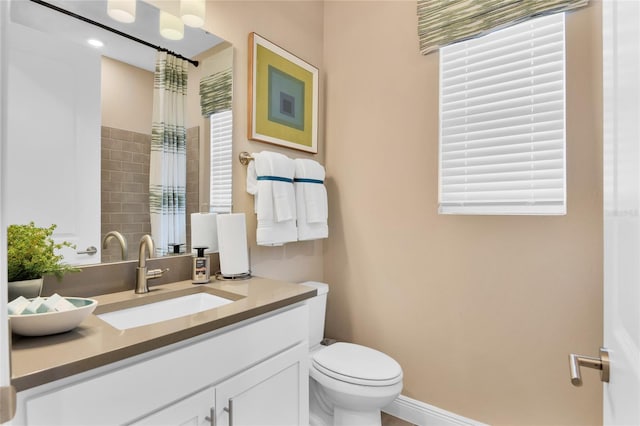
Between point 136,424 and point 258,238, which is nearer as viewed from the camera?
point 136,424

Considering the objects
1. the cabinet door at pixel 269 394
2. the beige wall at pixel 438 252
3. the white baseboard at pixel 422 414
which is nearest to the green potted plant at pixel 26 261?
the cabinet door at pixel 269 394

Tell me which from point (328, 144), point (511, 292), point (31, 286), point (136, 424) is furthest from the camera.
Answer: point (328, 144)

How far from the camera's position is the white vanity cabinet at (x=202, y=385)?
2.18 feet

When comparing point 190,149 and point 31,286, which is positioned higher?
point 190,149

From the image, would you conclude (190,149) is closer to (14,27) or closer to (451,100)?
(14,27)

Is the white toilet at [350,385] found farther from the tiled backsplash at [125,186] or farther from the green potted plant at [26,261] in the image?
the green potted plant at [26,261]

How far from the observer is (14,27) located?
0.99 metres

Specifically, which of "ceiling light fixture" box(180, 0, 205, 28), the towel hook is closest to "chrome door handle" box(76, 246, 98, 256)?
the towel hook

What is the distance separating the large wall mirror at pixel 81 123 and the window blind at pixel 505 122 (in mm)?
1369

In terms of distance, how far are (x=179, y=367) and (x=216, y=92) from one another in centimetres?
122

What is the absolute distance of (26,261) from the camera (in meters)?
0.89

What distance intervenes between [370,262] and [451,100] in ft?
3.34

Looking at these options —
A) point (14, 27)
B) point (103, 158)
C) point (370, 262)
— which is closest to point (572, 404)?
point (370, 262)

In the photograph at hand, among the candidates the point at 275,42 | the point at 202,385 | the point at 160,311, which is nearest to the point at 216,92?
the point at 275,42
